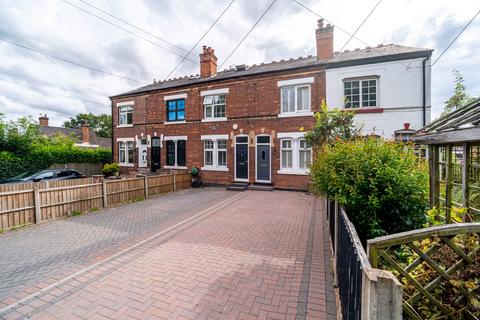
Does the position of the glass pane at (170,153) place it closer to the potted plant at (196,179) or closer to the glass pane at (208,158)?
the potted plant at (196,179)

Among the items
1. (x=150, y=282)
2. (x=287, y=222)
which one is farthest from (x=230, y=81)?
(x=150, y=282)

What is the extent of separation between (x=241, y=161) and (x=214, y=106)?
4.32 meters

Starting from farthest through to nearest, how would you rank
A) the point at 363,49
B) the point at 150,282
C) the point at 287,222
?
the point at 363,49 < the point at 287,222 < the point at 150,282

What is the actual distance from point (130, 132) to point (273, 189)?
13146 millimetres

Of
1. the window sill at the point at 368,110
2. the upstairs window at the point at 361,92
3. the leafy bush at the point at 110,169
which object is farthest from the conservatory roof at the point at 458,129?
the leafy bush at the point at 110,169

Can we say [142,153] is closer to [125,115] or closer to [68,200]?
[125,115]

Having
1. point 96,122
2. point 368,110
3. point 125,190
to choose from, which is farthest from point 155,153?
point 96,122

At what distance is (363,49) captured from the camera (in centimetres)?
1360

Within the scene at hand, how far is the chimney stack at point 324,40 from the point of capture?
13000 mm

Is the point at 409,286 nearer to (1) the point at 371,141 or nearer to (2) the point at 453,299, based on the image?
(2) the point at 453,299

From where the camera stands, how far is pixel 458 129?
13.1 ft

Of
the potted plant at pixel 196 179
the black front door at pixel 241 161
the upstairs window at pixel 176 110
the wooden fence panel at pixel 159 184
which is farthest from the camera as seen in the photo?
the upstairs window at pixel 176 110

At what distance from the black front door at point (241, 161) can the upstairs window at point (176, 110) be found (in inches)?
208

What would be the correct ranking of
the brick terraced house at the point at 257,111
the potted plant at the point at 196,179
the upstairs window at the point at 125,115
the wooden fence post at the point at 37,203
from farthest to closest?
the upstairs window at the point at 125,115, the potted plant at the point at 196,179, the brick terraced house at the point at 257,111, the wooden fence post at the point at 37,203
